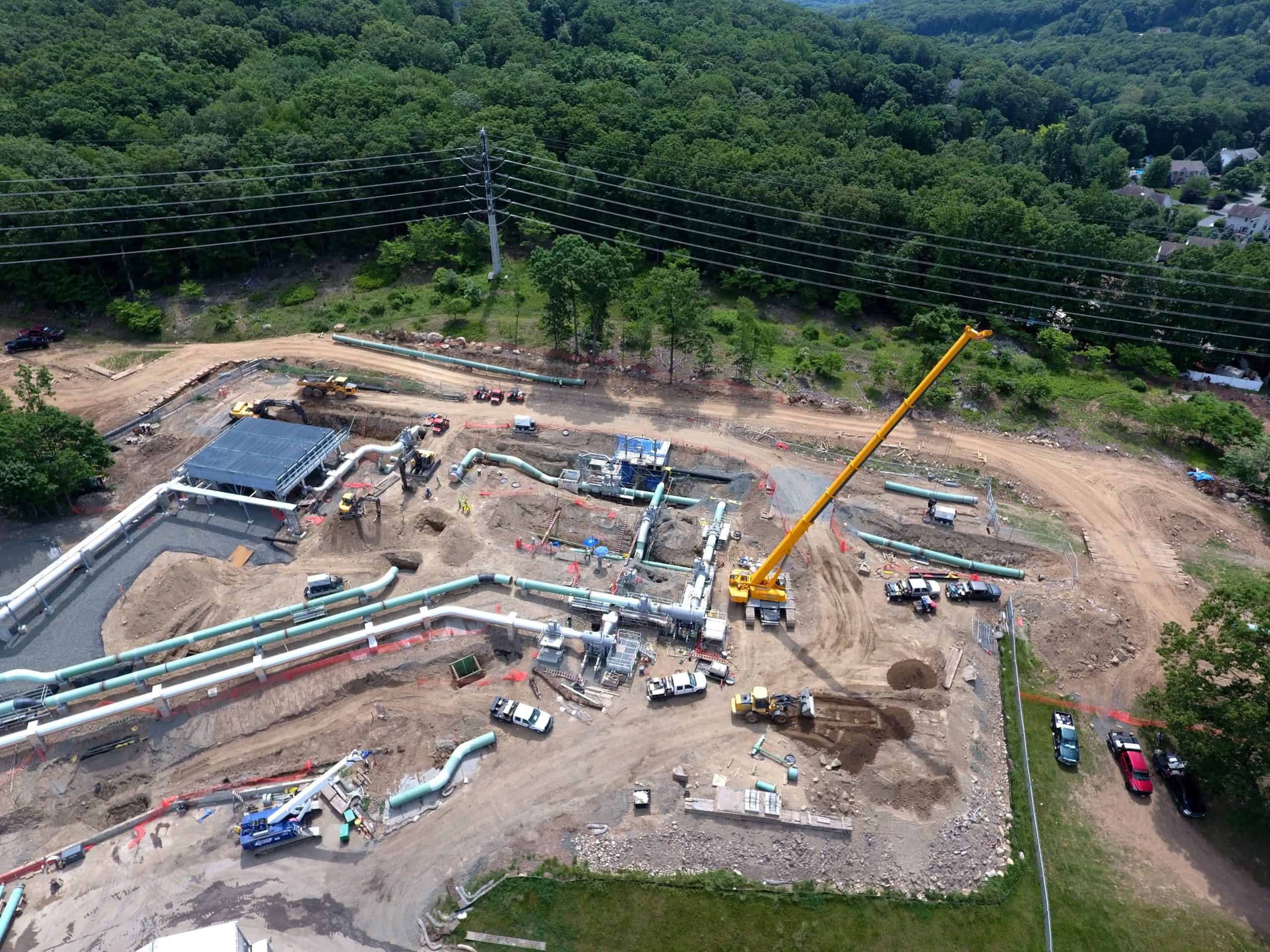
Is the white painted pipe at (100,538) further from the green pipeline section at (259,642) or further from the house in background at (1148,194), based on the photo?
the house in background at (1148,194)

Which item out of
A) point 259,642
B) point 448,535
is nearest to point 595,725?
point 448,535

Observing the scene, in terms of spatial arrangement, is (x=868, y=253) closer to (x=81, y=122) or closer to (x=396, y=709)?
(x=396, y=709)

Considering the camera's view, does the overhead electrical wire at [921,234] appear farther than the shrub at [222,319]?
No

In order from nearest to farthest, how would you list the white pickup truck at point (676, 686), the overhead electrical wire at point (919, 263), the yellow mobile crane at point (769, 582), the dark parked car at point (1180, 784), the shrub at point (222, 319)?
1. the dark parked car at point (1180, 784)
2. the white pickup truck at point (676, 686)
3. the yellow mobile crane at point (769, 582)
4. the overhead electrical wire at point (919, 263)
5. the shrub at point (222, 319)

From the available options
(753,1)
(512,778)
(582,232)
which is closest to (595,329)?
(582,232)

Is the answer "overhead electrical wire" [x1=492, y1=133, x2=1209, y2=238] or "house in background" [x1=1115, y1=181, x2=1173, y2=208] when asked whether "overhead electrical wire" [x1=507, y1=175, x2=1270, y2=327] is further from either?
"house in background" [x1=1115, y1=181, x2=1173, y2=208]

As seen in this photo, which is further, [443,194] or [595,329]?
[443,194]

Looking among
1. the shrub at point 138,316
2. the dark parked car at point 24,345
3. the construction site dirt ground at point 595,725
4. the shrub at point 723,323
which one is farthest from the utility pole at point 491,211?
the dark parked car at point 24,345

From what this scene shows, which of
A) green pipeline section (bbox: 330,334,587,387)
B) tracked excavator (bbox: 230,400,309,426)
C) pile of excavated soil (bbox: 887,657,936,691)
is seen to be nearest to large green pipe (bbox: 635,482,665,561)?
green pipeline section (bbox: 330,334,587,387)
